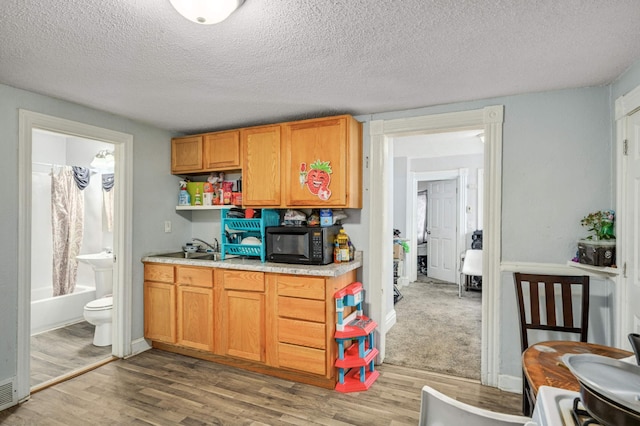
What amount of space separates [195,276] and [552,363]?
8.93 ft

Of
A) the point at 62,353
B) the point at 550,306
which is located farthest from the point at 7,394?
the point at 550,306

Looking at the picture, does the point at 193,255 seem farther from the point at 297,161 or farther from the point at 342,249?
the point at 342,249

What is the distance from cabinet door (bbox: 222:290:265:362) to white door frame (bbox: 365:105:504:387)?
99cm

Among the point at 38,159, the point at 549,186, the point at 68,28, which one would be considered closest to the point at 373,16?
the point at 68,28

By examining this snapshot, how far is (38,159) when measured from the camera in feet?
14.6

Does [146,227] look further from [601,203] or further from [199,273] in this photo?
[601,203]

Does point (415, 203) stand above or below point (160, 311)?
above

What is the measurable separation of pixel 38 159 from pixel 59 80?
2849 mm

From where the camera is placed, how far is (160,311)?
10.9ft

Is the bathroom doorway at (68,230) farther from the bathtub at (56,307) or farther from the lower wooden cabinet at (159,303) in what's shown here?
the lower wooden cabinet at (159,303)

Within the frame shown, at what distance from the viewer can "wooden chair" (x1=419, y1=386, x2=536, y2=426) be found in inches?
37.0

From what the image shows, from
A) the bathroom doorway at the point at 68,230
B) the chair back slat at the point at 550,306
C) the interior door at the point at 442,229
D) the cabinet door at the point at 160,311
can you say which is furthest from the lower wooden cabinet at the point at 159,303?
the interior door at the point at 442,229

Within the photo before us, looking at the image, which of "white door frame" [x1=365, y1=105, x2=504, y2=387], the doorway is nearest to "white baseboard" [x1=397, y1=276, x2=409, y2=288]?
the doorway

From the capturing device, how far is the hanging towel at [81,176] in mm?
4508
